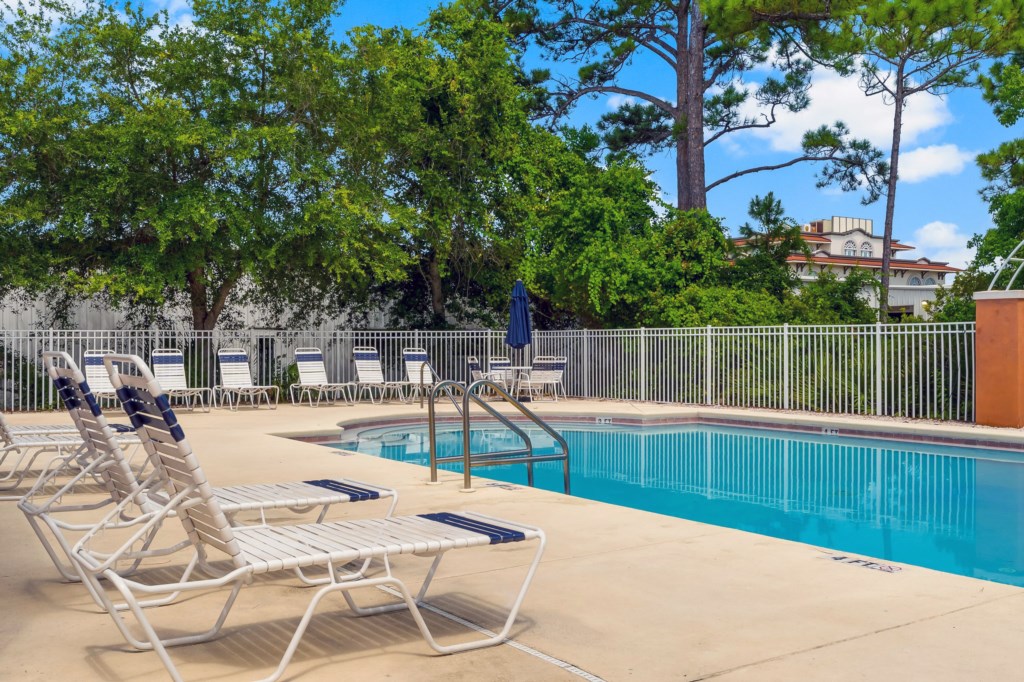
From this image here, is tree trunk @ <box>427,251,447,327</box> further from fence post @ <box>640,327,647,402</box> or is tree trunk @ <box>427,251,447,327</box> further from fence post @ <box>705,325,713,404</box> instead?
fence post @ <box>705,325,713,404</box>

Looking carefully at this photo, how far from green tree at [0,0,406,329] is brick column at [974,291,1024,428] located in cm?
1130

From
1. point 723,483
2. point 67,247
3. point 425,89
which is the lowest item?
point 723,483

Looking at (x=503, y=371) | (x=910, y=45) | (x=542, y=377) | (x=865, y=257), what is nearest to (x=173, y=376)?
(x=503, y=371)

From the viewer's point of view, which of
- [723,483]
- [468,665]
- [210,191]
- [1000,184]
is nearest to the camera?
[468,665]

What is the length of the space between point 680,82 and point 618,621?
78.4 ft

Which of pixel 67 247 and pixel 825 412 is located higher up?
pixel 67 247

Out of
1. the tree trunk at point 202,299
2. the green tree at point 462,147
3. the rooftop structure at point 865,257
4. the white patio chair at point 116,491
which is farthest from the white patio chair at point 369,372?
the rooftop structure at point 865,257

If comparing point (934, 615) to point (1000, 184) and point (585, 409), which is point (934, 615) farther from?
point (1000, 184)

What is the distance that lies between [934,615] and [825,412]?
39.9 feet

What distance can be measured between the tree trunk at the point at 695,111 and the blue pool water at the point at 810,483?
11579 millimetres

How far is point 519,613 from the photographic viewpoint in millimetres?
3703

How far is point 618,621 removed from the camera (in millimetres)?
3582

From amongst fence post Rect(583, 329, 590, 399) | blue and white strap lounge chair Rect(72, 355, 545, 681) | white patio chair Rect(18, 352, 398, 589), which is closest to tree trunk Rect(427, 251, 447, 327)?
fence post Rect(583, 329, 590, 399)

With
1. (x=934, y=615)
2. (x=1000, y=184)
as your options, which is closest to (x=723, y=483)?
(x=934, y=615)
